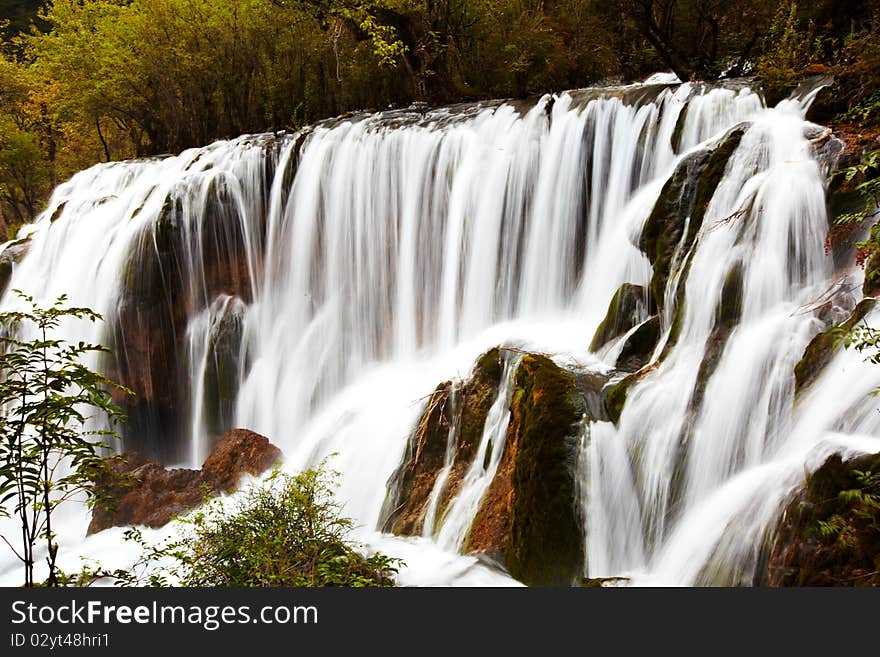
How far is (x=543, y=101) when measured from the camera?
36.0ft

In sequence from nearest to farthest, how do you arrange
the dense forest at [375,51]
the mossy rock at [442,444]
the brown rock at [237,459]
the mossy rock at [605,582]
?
the mossy rock at [605,582]
the mossy rock at [442,444]
the brown rock at [237,459]
the dense forest at [375,51]

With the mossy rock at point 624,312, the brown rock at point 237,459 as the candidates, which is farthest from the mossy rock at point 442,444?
the brown rock at point 237,459

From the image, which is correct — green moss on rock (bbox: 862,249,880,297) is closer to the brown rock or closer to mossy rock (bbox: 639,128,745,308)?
mossy rock (bbox: 639,128,745,308)

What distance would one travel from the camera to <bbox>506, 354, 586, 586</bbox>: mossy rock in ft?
19.1

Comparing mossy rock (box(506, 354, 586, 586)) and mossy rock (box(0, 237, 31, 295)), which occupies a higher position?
mossy rock (box(0, 237, 31, 295))

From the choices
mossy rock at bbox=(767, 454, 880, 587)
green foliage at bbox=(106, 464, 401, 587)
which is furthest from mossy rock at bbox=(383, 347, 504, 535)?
mossy rock at bbox=(767, 454, 880, 587)

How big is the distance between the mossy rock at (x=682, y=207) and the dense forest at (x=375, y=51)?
1819 millimetres

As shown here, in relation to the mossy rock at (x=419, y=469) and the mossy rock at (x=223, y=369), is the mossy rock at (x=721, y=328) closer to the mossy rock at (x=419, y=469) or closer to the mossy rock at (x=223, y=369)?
the mossy rock at (x=419, y=469)

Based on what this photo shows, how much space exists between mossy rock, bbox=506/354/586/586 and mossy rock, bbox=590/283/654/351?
1.49 meters

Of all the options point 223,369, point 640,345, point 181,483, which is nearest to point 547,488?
point 640,345

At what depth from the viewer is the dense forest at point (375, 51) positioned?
39.8 feet

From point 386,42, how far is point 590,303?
321 inches

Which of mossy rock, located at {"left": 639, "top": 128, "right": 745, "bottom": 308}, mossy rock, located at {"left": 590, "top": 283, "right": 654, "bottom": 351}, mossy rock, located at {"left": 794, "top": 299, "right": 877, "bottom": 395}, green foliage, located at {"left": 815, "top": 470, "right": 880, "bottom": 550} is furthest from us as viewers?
mossy rock, located at {"left": 590, "top": 283, "right": 654, "bottom": 351}

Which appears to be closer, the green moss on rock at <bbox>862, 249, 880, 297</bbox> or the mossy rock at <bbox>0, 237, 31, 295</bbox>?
the green moss on rock at <bbox>862, 249, 880, 297</bbox>
